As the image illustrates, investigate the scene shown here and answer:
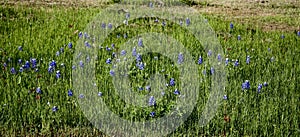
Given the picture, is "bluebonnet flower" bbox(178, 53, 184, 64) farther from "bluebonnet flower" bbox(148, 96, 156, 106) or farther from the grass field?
"bluebonnet flower" bbox(148, 96, 156, 106)

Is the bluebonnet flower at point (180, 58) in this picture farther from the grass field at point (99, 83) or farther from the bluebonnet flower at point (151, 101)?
the bluebonnet flower at point (151, 101)

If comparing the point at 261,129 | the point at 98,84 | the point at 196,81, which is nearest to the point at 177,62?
the point at 196,81

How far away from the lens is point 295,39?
8047 millimetres

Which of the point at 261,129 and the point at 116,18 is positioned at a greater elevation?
the point at 116,18

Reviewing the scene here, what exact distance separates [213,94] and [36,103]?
196 cm

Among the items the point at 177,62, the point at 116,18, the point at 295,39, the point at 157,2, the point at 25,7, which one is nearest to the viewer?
the point at 177,62

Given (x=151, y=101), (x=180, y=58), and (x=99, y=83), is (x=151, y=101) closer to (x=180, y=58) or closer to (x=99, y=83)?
(x=99, y=83)

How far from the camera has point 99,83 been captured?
538 centimetres

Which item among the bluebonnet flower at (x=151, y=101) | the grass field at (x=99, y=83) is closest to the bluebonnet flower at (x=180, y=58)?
the grass field at (x=99, y=83)

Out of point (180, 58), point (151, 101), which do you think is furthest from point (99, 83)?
point (180, 58)

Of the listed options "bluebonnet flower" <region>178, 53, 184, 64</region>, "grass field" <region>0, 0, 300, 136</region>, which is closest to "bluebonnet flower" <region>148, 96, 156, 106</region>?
"grass field" <region>0, 0, 300, 136</region>

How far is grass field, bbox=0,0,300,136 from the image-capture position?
184 inches

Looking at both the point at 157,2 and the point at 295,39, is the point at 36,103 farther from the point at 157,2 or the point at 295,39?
the point at 157,2

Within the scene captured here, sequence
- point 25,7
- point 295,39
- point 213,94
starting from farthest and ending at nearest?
1. point 25,7
2. point 295,39
3. point 213,94
